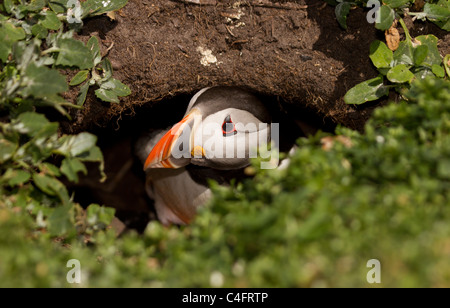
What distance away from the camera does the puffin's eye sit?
1941 millimetres

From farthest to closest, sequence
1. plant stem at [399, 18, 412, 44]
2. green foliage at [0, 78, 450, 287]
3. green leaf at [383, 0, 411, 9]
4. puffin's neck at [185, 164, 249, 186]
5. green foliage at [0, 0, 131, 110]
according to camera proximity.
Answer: puffin's neck at [185, 164, 249, 186] < plant stem at [399, 18, 412, 44] < green leaf at [383, 0, 411, 9] < green foliage at [0, 0, 131, 110] < green foliage at [0, 78, 450, 287]

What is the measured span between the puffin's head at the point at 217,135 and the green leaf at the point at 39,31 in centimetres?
66

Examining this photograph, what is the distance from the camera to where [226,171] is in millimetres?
2125

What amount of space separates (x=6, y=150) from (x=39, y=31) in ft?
2.02

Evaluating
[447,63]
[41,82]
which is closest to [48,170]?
[41,82]

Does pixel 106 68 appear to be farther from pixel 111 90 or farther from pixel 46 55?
pixel 46 55

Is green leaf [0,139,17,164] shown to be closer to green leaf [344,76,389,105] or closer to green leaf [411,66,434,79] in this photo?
green leaf [344,76,389,105]

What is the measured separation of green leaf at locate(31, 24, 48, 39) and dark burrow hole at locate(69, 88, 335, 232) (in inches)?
22.9

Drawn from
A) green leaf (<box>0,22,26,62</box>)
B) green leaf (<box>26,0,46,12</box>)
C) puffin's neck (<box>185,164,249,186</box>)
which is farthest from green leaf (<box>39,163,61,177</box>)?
puffin's neck (<box>185,164,249,186</box>)

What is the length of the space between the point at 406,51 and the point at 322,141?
2.93ft

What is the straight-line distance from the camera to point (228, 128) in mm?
1957

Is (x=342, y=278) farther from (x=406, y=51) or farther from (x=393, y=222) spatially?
(x=406, y=51)
